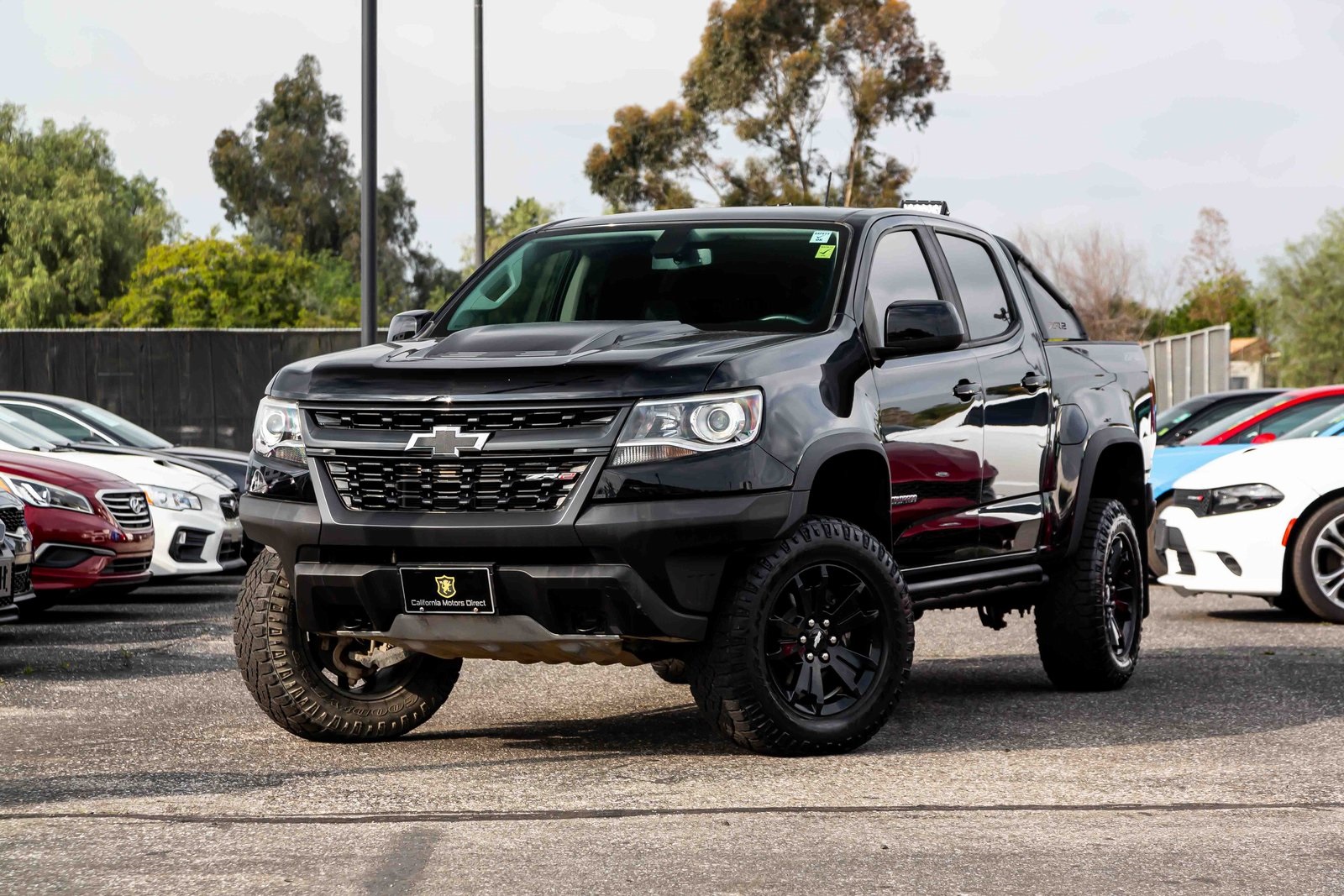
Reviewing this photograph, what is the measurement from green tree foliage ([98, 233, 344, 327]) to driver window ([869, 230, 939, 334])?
5982cm

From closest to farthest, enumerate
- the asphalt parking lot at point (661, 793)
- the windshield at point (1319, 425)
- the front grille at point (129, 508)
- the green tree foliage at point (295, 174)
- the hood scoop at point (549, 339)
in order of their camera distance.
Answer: the asphalt parking lot at point (661, 793), the hood scoop at point (549, 339), the front grille at point (129, 508), the windshield at point (1319, 425), the green tree foliage at point (295, 174)

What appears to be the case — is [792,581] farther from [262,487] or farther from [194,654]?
[194,654]

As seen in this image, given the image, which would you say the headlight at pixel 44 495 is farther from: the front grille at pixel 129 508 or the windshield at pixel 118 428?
the windshield at pixel 118 428

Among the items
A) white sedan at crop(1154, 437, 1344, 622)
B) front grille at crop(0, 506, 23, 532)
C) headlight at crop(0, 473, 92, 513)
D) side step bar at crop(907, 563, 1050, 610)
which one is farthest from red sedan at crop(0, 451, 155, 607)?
white sedan at crop(1154, 437, 1344, 622)

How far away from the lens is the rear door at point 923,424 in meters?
6.90

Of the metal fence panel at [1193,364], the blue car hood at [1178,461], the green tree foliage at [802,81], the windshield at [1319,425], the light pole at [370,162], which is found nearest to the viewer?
the windshield at [1319,425]

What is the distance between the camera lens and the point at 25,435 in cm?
1378

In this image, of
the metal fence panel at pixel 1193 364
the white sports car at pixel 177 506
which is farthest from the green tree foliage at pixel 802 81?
the white sports car at pixel 177 506

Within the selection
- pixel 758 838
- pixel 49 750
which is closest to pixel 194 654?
pixel 49 750

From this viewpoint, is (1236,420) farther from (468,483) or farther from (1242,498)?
(468,483)

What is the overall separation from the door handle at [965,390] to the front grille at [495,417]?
1863 mm

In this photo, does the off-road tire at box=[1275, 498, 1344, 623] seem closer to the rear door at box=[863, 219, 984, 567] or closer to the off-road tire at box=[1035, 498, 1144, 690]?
the off-road tire at box=[1035, 498, 1144, 690]

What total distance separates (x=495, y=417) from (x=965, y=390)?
2.19 meters

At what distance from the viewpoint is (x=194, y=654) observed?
388 inches
